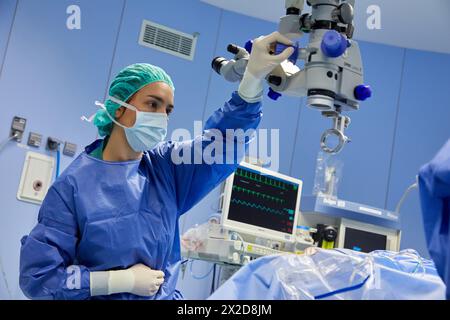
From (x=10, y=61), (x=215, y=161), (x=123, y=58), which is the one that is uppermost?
(x=123, y=58)

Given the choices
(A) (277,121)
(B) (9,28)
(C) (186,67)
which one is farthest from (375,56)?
(B) (9,28)

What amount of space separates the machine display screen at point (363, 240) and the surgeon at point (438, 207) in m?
2.72

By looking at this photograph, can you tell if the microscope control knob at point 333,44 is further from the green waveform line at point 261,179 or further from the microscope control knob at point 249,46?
the green waveform line at point 261,179

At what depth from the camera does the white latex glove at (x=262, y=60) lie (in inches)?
53.4

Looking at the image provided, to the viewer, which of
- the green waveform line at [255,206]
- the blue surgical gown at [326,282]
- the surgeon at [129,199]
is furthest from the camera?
the green waveform line at [255,206]

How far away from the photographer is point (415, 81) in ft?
14.1

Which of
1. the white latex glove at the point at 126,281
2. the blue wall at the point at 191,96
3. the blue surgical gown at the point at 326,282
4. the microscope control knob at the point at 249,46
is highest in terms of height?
the blue wall at the point at 191,96

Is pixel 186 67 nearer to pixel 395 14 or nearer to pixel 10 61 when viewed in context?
pixel 10 61

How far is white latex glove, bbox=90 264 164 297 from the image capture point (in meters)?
1.47

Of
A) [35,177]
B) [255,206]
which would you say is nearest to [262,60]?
[255,206]

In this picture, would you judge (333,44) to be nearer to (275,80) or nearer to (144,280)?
(275,80)

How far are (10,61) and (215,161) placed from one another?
2.06 metres

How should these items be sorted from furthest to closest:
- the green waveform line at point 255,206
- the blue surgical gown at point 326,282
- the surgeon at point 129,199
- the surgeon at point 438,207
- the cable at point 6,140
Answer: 1. the cable at point 6,140
2. the green waveform line at point 255,206
3. the surgeon at point 129,199
4. the blue surgical gown at point 326,282
5. the surgeon at point 438,207

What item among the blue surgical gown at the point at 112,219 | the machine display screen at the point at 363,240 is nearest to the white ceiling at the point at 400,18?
the machine display screen at the point at 363,240
